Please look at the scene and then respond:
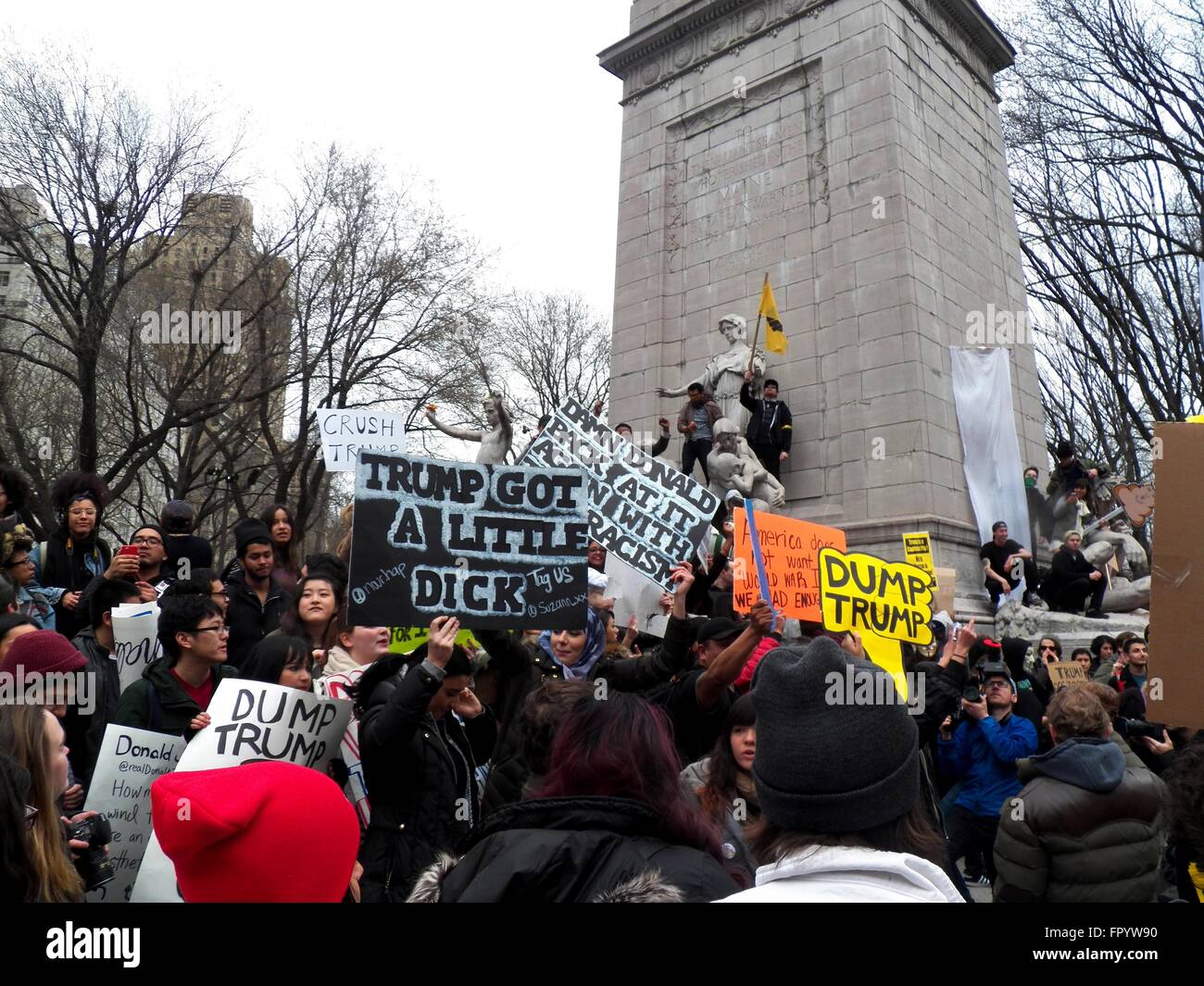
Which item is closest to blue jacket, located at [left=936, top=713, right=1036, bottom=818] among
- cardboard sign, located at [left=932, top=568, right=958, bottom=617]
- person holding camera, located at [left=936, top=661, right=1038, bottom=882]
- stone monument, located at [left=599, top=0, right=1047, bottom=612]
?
person holding camera, located at [left=936, top=661, right=1038, bottom=882]

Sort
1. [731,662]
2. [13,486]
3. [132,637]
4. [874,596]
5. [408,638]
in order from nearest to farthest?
1. [731,662]
2. [132,637]
3. [408,638]
4. [874,596]
5. [13,486]

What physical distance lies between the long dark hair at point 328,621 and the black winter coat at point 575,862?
2906 millimetres

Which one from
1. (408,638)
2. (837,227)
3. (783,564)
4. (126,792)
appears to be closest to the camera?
(126,792)

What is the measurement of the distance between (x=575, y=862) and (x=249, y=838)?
2.14ft

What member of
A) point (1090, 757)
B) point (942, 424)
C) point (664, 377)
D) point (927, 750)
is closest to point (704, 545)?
point (927, 750)

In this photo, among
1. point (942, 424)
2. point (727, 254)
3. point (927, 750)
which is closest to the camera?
point (927, 750)

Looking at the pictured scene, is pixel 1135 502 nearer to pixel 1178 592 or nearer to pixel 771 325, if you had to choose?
pixel 771 325

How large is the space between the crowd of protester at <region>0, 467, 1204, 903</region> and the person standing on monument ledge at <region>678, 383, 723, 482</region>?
280 inches

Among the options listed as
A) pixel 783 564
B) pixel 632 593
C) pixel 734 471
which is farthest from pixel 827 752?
pixel 734 471

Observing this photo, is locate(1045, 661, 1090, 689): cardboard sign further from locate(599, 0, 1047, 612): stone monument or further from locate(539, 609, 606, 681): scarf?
locate(599, 0, 1047, 612): stone monument

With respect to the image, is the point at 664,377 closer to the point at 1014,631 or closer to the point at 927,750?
the point at 1014,631

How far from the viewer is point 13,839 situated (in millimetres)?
2201

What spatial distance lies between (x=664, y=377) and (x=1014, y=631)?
749cm

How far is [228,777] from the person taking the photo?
203 cm
